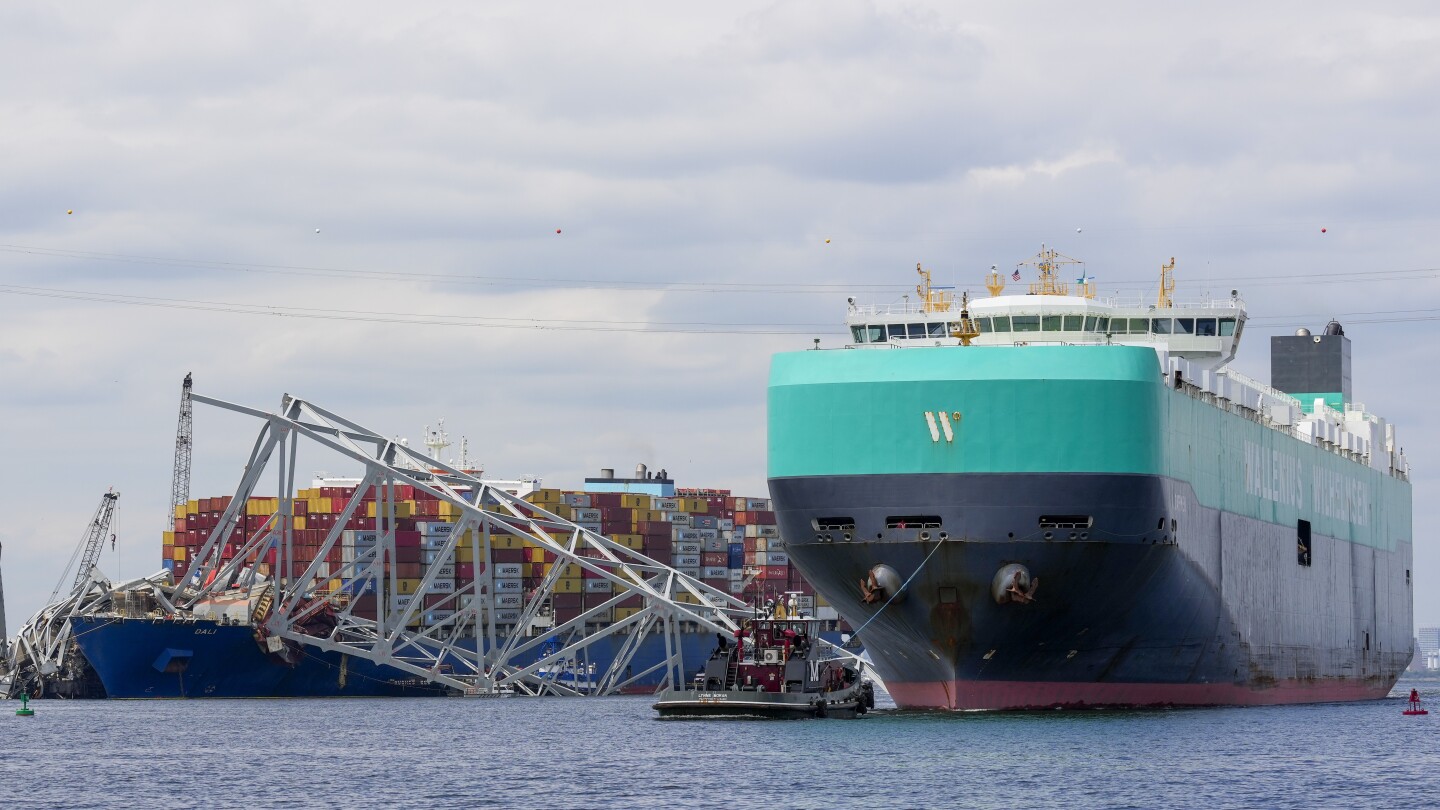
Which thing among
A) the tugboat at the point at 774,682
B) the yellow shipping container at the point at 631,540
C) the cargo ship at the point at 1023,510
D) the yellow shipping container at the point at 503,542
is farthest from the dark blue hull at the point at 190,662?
the cargo ship at the point at 1023,510

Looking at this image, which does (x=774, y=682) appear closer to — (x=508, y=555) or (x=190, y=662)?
(x=190, y=662)

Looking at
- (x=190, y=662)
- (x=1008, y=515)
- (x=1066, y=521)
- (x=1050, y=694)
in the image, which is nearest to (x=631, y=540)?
(x=190, y=662)

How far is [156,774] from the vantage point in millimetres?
53188

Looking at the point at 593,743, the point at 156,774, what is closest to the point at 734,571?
the point at 593,743

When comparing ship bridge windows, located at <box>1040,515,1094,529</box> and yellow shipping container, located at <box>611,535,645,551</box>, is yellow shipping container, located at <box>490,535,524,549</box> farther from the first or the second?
ship bridge windows, located at <box>1040,515,1094,529</box>

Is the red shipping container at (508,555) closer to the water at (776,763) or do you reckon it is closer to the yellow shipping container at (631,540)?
the yellow shipping container at (631,540)

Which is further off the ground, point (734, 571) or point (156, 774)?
point (734, 571)

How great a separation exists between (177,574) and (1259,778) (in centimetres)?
10773

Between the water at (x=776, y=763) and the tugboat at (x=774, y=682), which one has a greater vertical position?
the tugboat at (x=774, y=682)

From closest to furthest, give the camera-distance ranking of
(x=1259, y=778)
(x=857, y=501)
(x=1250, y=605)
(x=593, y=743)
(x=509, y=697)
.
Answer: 1. (x=1259, y=778)
2. (x=857, y=501)
3. (x=593, y=743)
4. (x=1250, y=605)
5. (x=509, y=697)

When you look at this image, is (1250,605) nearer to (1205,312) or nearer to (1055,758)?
(1205,312)

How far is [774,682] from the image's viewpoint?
6462 centimetres

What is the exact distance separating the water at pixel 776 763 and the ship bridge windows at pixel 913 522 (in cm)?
522

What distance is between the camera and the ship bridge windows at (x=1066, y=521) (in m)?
56.1
